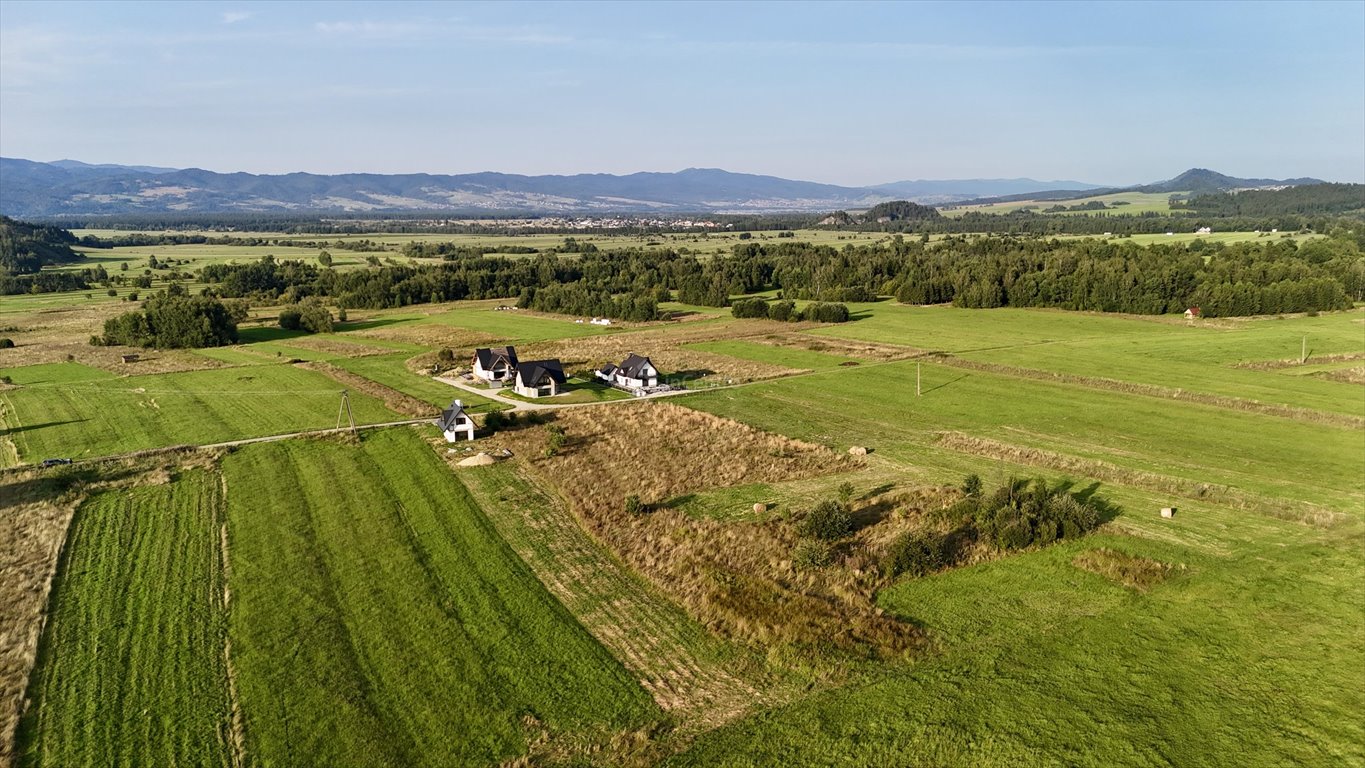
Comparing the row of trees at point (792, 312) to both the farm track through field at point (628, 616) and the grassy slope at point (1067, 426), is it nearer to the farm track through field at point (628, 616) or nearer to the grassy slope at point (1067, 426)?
the grassy slope at point (1067, 426)

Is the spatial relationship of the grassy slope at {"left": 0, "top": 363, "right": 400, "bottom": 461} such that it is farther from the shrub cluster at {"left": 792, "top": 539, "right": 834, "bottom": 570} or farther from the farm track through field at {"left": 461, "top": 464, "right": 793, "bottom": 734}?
the shrub cluster at {"left": 792, "top": 539, "right": 834, "bottom": 570}

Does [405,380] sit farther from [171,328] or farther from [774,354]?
[171,328]

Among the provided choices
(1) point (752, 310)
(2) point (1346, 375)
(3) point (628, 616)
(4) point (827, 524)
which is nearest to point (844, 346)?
(1) point (752, 310)

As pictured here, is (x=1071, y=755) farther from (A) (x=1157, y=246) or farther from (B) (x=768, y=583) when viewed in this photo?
(A) (x=1157, y=246)

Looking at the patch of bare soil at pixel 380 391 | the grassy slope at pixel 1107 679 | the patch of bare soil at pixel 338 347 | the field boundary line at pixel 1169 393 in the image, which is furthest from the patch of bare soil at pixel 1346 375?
the patch of bare soil at pixel 338 347

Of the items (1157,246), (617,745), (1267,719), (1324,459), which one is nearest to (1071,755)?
(1267,719)

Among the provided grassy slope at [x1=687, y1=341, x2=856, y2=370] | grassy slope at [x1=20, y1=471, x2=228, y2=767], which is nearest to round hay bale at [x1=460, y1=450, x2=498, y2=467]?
grassy slope at [x1=20, y1=471, x2=228, y2=767]
